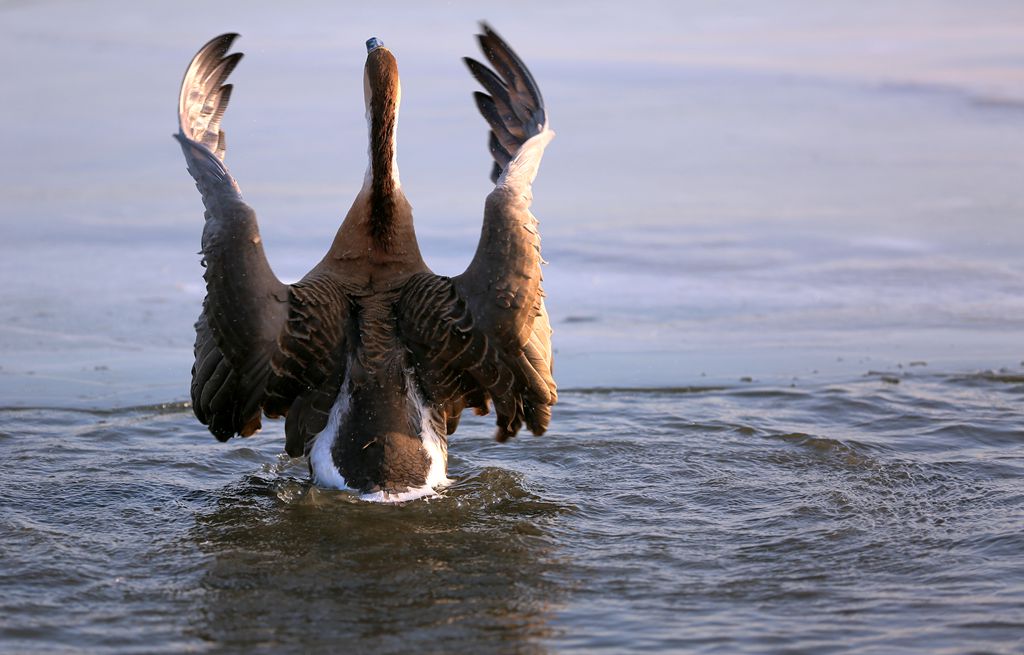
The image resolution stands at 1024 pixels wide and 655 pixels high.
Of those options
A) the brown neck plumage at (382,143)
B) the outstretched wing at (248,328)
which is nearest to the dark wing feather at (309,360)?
the outstretched wing at (248,328)

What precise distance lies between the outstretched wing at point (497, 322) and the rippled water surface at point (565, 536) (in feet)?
1.66

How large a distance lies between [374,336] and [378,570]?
1594mm

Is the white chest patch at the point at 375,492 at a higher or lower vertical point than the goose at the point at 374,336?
lower

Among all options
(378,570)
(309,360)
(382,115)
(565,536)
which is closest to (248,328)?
(309,360)

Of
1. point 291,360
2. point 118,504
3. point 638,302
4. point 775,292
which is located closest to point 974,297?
point 775,292

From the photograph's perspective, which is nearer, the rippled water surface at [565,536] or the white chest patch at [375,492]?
the rippled water surface at [565,536]

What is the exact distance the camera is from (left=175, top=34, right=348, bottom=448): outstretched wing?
6.27 metres

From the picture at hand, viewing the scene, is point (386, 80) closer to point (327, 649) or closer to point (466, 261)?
point (327, 649)

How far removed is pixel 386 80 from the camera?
7.49 metres

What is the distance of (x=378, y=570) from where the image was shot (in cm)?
556

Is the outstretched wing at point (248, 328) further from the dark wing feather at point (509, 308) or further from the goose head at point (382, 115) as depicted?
the goose head at point (382, 115)

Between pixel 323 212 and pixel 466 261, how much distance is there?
234 centimetres

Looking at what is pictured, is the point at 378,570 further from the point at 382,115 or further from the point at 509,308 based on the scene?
the point at 382,115

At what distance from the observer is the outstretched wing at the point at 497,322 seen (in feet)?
21.2
